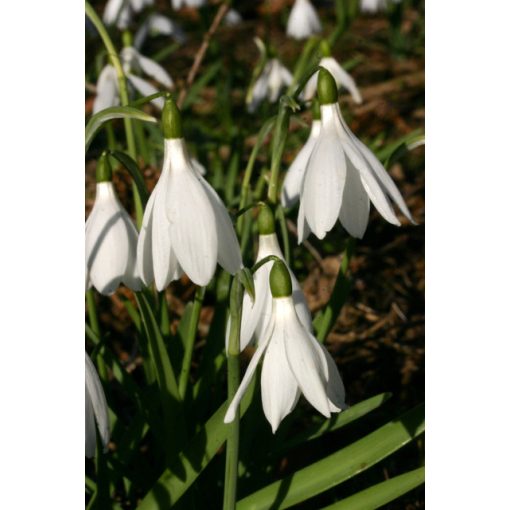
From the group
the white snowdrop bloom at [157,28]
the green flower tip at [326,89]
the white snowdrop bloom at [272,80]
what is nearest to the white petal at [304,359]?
the green flower tip at [326,89]

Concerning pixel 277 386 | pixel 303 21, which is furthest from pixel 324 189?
pixel 303 21

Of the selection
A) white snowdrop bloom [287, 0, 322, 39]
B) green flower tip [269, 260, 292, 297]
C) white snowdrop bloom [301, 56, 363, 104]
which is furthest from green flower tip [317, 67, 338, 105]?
white snowdrop bloom [287, 0, 322, 39]

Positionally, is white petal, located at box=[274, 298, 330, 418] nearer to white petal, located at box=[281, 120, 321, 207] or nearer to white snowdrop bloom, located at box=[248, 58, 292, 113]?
white petal, located at box=[281, 120, 321, 207]

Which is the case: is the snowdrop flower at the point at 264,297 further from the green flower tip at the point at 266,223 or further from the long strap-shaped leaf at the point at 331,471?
the long strap-shaped leaf at the point at 331,471

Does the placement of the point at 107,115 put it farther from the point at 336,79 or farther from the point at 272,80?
the point at 272,80
